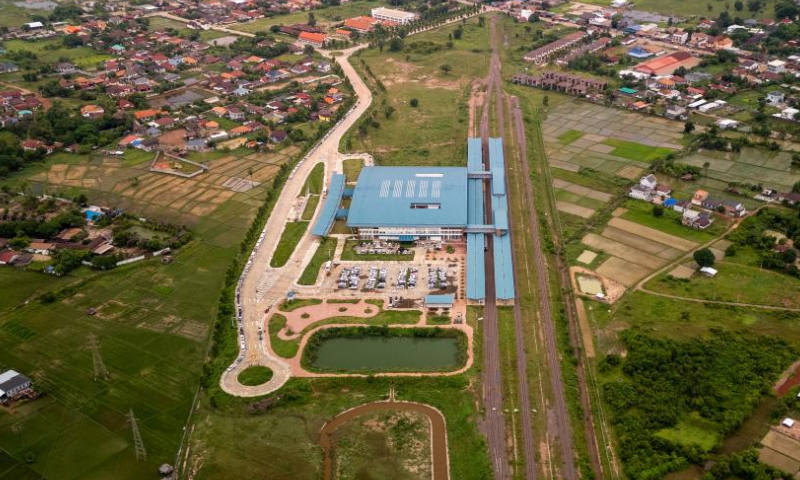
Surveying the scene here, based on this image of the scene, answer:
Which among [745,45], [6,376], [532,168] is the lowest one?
[6,376]

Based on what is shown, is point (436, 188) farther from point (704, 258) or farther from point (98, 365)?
point (98, 365)

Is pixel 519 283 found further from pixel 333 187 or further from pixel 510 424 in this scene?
pixel 333 187

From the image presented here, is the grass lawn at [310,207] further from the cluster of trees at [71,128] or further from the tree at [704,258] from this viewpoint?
the tree at [704,258]

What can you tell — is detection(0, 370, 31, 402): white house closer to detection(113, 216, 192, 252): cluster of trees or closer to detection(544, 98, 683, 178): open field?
detection(113, 216, 192, 252): cluster of trees

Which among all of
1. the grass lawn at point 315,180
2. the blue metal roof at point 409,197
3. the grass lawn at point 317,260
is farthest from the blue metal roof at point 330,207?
the blue metal roof at point 409,197

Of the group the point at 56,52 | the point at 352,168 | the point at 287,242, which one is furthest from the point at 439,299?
the point at 56,52

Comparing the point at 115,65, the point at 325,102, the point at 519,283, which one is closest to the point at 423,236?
the point at 519,283
